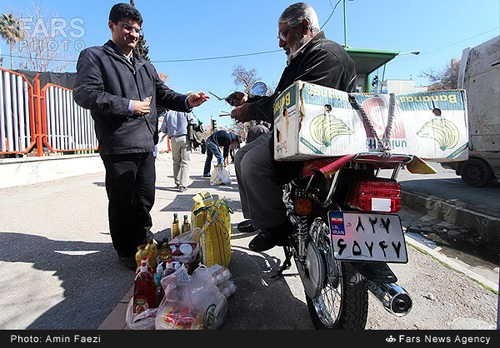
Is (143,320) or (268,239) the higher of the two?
(268,239)

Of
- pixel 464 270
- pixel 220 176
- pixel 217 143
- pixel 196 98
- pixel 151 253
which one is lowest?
pixel 464 270

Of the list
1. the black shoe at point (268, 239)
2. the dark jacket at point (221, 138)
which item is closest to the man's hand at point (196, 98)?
the black shoe at point (268, 239)

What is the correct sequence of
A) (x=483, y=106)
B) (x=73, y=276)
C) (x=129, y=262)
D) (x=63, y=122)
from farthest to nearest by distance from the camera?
(x=63, y=122)
(x=483, y=106)
(x=129, y=262)
(x=73, y=276)

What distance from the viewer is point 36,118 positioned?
6867mm

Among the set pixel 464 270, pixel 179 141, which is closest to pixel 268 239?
pixel 464 270

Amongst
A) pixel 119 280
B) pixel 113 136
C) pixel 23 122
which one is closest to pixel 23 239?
pixel 119 280

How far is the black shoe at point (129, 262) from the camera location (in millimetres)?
2508

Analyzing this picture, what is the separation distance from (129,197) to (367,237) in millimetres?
2000

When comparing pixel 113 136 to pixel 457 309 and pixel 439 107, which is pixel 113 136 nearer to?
pixel 439 107

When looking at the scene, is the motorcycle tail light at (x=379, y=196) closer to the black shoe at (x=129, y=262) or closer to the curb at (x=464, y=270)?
the curb at (x=464, y=270)

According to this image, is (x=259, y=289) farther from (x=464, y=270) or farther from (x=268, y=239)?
(x=464, y=270)

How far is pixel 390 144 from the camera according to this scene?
A: 1.29 m

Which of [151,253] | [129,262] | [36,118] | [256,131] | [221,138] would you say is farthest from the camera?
[221,138]

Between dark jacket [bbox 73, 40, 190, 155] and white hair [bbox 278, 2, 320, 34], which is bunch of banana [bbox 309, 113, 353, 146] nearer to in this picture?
white hair [bbox 278, 2, 320, 34]
